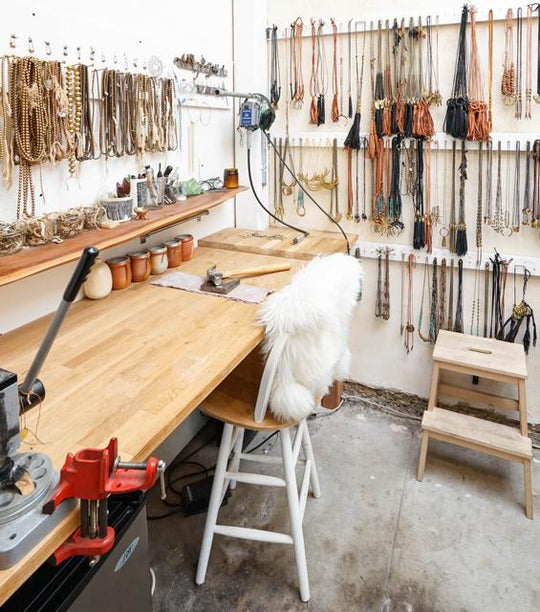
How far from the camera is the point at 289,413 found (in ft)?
5.39

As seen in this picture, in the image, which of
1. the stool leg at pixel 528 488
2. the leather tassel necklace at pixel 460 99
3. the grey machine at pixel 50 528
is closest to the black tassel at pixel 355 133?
the leather tassel necklace at pixel 460 99

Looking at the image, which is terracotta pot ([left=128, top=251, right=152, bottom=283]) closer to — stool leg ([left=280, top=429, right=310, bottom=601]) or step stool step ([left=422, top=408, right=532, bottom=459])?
stool leg ([left=280, top=429, right=310, bottom=601])

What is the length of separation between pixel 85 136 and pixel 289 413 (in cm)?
119

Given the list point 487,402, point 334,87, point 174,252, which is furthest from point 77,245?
point 487,402

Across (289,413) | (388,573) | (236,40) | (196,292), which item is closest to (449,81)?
(236,40)

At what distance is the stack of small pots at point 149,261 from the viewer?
6.39 ft

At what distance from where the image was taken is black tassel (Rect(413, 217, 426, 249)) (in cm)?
259

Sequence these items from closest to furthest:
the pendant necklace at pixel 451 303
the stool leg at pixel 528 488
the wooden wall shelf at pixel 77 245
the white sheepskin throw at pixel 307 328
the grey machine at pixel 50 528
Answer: the grey machine at pixel 50 528, the wooden wall shelf at pixel 77 245, the white sheepskin throw at pixel 307 328, the stool leg at pixel 528 488, the pendant necklace at pixel 451 303

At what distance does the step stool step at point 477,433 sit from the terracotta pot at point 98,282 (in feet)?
5.01

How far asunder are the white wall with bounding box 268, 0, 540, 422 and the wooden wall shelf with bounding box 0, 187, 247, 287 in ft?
2.84

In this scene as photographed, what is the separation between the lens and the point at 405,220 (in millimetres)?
2672

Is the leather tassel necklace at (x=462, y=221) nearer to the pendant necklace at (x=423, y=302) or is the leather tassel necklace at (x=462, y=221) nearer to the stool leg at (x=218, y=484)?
the pendant necklace at (x=423, y=302)

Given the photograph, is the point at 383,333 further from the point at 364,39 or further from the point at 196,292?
the point at 364,39

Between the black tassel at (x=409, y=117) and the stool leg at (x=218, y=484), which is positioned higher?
the black tassel at (x=409, y=117)
